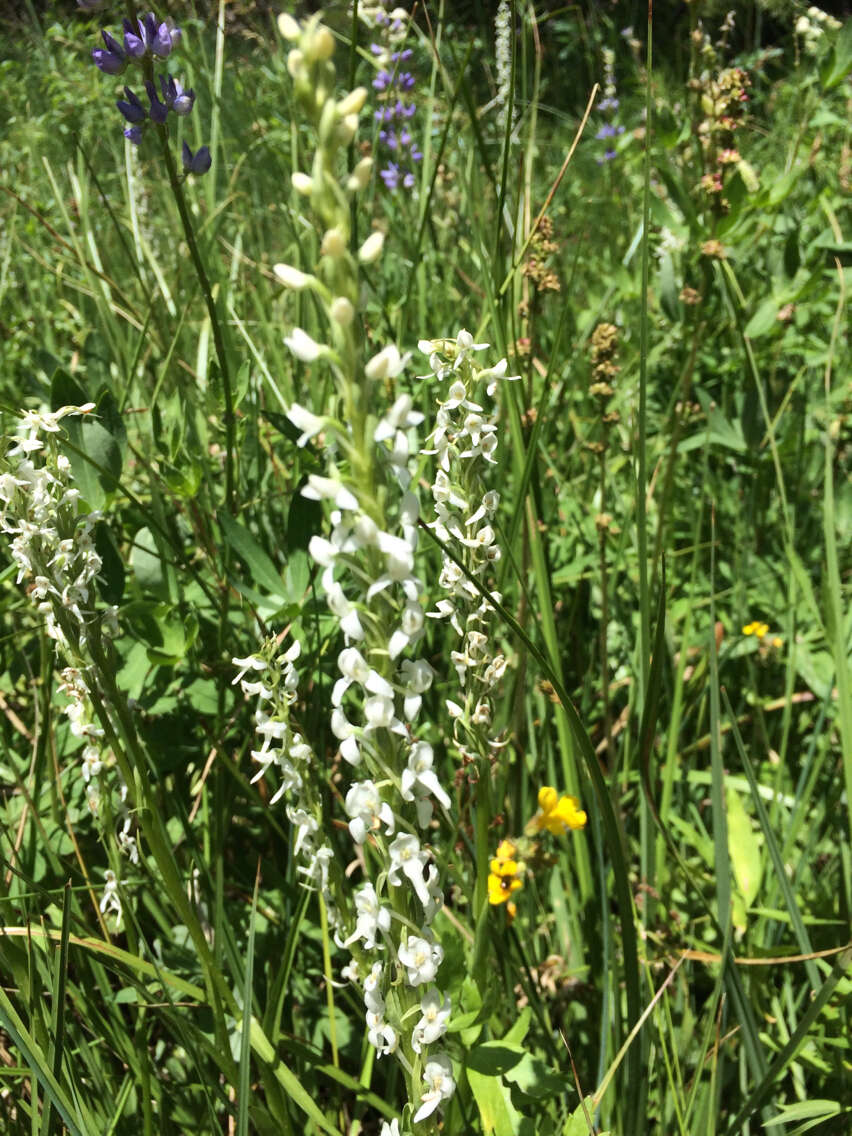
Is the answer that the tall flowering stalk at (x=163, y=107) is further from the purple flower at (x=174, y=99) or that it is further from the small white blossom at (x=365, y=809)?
the small white blossom at (x=365, y=809)

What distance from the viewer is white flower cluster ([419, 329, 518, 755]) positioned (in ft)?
3.92

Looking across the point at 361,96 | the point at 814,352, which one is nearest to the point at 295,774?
the point at 361,96

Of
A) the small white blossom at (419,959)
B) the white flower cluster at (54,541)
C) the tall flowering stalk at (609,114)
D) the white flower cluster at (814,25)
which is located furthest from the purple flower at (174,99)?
the tall flowering stalk at (609,114)

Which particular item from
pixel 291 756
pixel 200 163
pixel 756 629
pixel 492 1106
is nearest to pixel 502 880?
pixel 492 1106

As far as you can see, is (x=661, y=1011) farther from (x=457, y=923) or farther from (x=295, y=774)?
(x=295, y=774)

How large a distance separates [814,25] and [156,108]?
3.13m

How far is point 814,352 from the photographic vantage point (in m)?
2.84

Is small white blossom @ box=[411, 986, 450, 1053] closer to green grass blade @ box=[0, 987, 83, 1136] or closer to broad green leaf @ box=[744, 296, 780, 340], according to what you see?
green grass blade @ box=[0, 987, 83, 1136]

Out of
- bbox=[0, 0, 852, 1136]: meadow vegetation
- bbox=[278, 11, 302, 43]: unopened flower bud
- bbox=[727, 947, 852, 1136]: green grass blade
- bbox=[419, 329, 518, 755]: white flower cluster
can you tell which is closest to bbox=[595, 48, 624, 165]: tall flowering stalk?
bbox=[0, 0, 852, 1136]: meadow vegetation

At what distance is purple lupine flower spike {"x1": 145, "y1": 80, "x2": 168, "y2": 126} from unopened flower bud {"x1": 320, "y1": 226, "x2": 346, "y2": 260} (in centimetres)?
123

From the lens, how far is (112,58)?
→ 68.9 inches

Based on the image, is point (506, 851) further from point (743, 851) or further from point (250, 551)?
point (250, 551)

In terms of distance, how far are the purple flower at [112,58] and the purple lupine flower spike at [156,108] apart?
10 centimetres

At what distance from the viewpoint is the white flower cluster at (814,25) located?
2.84m
